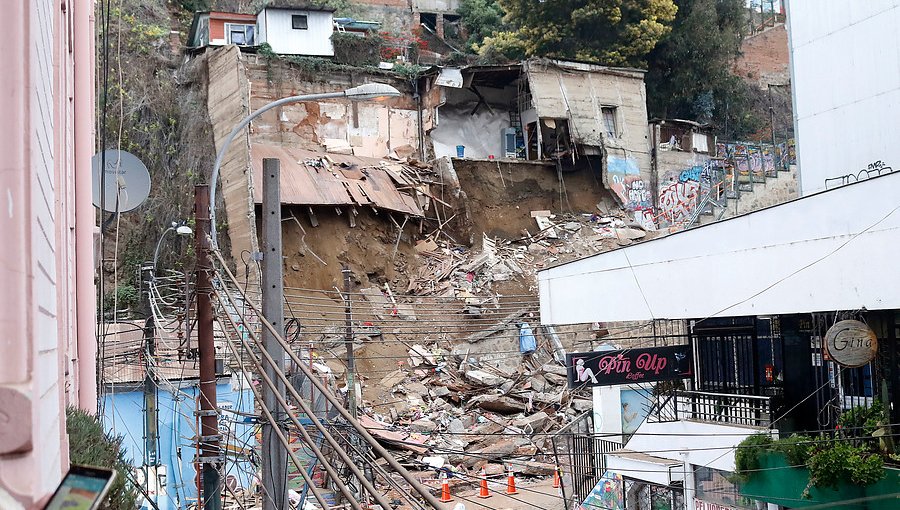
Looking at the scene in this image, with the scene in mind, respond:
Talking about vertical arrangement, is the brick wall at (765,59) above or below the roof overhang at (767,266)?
above

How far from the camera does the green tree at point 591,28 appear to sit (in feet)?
127

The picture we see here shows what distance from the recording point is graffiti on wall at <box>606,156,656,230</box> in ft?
125

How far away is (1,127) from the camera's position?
267 centimetres

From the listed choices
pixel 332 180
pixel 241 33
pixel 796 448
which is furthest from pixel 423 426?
pixel 241 33

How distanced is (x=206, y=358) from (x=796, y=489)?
32.1ft

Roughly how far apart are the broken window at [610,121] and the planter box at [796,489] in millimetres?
24577

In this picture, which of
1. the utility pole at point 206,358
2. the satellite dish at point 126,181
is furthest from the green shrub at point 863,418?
the satellite dish at point 126,181

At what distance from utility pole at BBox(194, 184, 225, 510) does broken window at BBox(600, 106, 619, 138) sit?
29325 millimetres

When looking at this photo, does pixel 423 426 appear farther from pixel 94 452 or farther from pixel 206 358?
pixel 94 452

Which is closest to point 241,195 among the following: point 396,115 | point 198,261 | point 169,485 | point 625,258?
point 396,115

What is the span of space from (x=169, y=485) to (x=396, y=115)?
20505mm

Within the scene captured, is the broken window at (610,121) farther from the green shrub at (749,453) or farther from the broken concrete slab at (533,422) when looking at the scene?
the green shrub at (749,453)

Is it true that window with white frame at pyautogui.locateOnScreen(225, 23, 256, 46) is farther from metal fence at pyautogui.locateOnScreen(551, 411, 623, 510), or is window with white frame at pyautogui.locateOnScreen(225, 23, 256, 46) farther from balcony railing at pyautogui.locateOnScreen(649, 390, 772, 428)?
balcony railing at pyautogui.locateOnScreen(649, 390, 772, 428)

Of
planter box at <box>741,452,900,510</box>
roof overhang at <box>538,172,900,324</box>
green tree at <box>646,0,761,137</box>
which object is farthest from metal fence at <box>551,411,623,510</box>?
green tree at <box>646,0,761,137</box>
